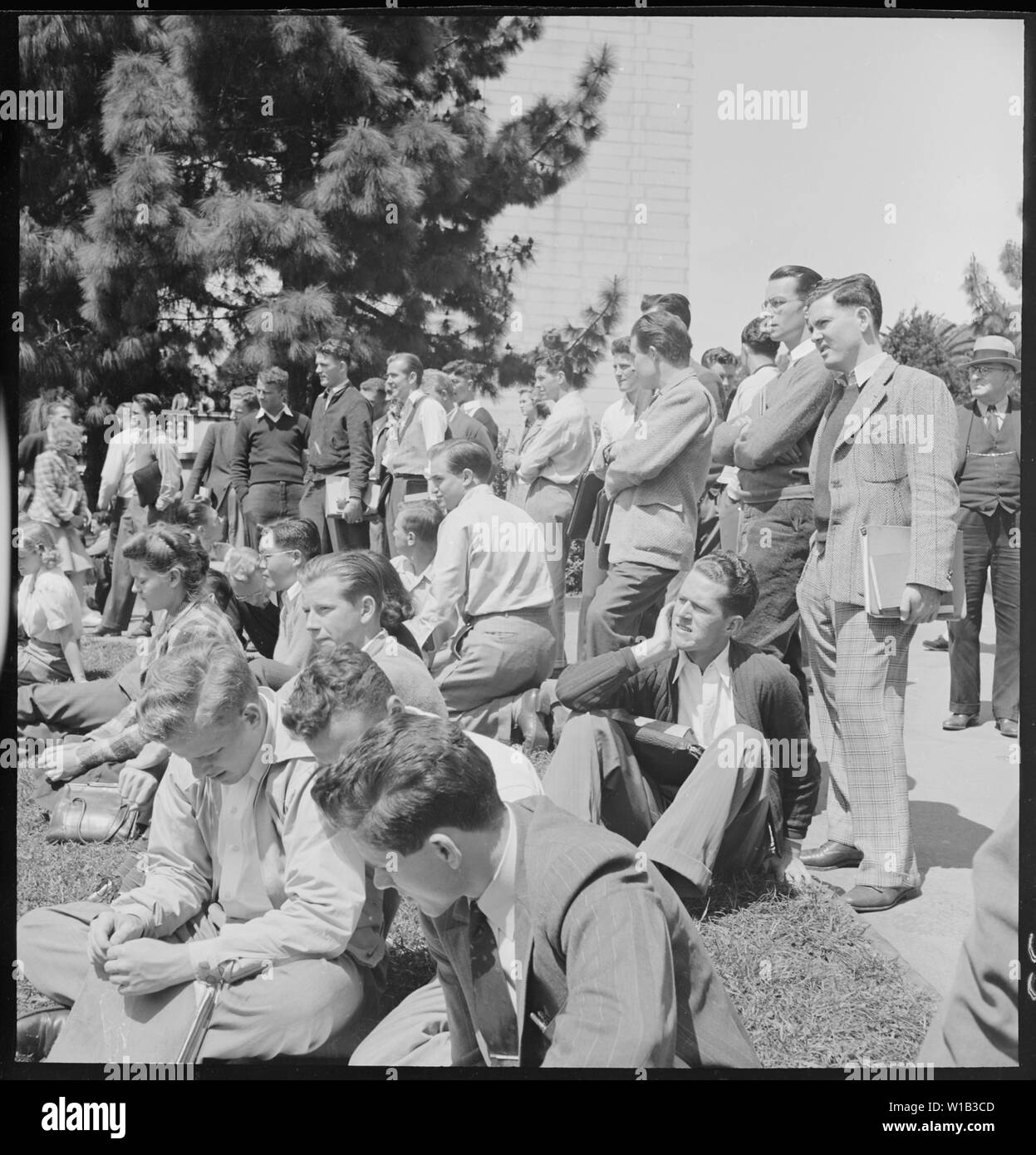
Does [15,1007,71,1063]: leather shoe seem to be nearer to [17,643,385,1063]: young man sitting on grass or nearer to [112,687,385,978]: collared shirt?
[17,643,385,1063]: young man sitting on grass

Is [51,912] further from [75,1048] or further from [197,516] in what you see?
[197,516]

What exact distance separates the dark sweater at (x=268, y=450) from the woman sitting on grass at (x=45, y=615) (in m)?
0.61

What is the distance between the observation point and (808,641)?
147 inches

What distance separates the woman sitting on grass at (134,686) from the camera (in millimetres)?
4051

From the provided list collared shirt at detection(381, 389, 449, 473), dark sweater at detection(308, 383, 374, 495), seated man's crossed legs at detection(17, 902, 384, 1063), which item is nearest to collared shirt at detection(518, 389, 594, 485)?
collared shirt at detection(381, 389, 449, 473)

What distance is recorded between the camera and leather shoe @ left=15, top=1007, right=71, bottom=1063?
339 centimetres

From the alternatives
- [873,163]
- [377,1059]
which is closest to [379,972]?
[377,1059]

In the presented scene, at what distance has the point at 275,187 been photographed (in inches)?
148

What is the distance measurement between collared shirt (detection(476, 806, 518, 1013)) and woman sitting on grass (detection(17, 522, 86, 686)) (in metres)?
1.90

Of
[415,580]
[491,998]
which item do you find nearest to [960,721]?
[415,580]

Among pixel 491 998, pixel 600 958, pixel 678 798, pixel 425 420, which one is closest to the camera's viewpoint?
pixel 600 958

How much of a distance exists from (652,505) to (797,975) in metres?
1.38

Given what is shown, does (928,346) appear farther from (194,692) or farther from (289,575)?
(194,692)

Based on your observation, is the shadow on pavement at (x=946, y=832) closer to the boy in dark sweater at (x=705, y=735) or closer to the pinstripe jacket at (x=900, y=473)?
the boy in dark sweater at (x=705, y=735)
